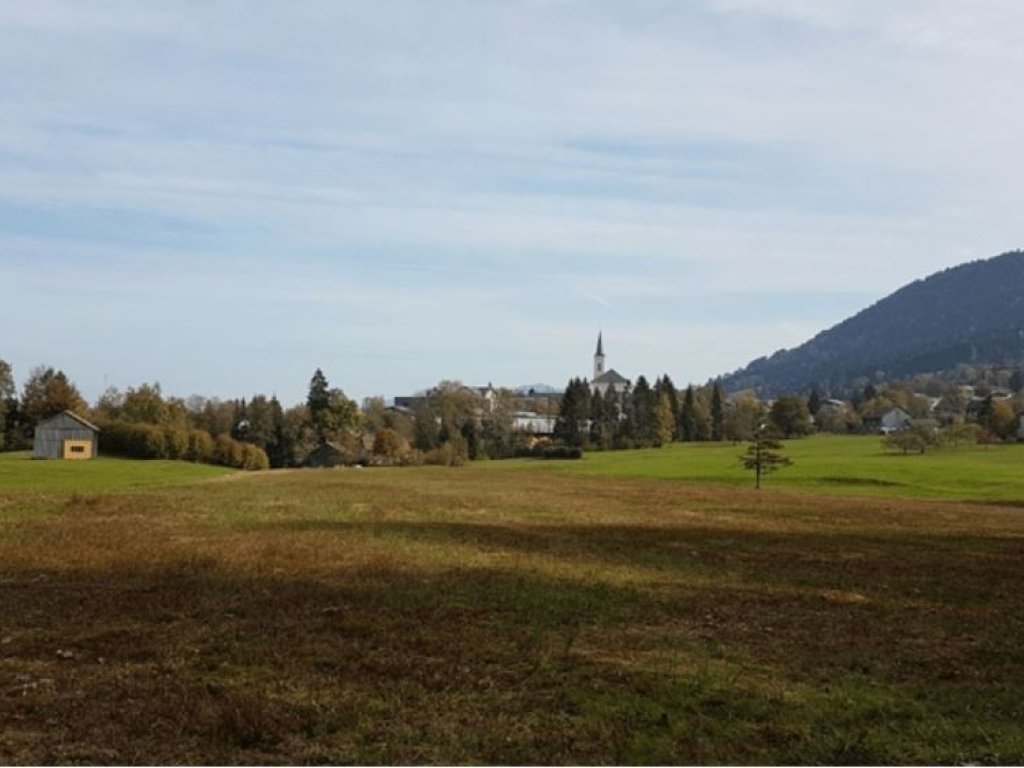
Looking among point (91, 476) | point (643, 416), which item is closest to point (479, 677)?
point (91, 476)

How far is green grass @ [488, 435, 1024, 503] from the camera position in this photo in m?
77.4

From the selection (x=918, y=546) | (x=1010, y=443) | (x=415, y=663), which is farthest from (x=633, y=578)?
(x=1010, y=443)

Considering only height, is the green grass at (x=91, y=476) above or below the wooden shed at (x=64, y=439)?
below

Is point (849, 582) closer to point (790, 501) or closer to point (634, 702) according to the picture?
point (634, 702)

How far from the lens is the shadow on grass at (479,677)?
29.1 ft

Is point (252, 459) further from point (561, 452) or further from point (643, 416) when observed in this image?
point (643, 416)

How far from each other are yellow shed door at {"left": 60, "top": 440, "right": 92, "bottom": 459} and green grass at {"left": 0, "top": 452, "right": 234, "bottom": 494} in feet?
52.5

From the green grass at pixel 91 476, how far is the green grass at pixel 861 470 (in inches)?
1815

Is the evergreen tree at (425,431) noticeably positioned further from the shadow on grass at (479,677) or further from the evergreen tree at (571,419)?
the shadow on grass at (479,677)

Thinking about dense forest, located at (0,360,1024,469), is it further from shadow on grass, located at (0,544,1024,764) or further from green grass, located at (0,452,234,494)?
shadow on grass, located at (0,544,1024,764)

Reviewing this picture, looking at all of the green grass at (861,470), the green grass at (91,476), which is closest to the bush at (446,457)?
the green grass at (861,470)

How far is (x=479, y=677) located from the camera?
1147 cm

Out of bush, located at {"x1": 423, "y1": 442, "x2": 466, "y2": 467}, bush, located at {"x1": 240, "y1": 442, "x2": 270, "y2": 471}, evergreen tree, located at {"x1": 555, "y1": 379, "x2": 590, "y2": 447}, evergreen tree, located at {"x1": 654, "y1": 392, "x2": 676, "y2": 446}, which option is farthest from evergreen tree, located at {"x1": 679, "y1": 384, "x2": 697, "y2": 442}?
bush, located at {"x1": 240, "y1": 442, "x2": 270, "y2": 471}

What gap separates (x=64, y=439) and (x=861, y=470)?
276 feet
